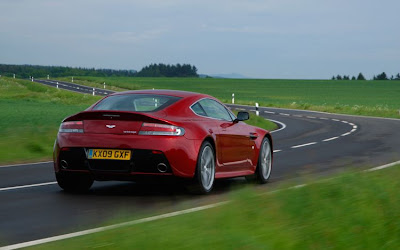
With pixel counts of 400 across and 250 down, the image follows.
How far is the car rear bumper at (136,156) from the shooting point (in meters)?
10.4

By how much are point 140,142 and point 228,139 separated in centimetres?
183

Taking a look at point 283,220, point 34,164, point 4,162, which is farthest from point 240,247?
point 4,162

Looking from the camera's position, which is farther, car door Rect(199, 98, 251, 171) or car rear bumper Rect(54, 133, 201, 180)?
car door Rect(199, 98, 251, 171)

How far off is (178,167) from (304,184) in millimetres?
1796

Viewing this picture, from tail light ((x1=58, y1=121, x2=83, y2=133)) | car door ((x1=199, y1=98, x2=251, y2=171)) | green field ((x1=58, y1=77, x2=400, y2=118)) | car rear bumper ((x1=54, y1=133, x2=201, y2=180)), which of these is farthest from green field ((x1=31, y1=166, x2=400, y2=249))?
green field ((x1=58, y1=77, x2=400, y2=118))

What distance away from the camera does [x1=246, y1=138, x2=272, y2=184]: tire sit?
42.2 feet

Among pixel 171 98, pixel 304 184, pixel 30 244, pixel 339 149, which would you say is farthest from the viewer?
pixel 339 149

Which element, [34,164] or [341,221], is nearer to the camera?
[341,221]

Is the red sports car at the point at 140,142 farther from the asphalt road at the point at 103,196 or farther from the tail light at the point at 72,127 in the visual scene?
the asphalt road at the point at 103,196

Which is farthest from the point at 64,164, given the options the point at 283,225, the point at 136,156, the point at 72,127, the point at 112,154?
the point at 283,225

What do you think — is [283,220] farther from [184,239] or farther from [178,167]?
[178,167]

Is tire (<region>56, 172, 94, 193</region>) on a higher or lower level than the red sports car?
lower

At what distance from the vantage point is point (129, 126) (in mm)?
10438

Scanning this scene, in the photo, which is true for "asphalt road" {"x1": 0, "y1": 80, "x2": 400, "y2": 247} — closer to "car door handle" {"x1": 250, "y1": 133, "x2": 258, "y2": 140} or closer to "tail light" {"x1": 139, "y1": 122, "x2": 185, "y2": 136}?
"car door handle" {"x1": 250, "y1": 133, "x2": 258, "y2": 140}
